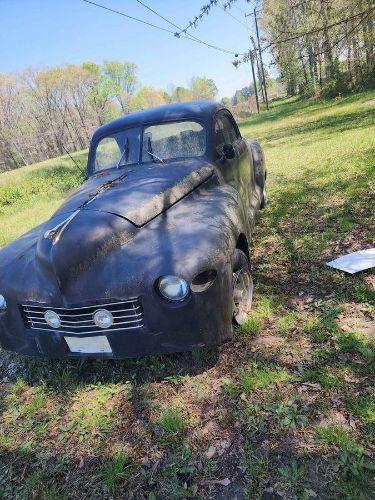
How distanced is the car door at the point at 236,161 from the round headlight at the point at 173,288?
1672mm

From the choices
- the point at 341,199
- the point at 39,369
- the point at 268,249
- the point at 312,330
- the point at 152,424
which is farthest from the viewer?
the point at 341,199

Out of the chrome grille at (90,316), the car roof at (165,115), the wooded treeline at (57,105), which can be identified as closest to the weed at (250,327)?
the chrome grille at (90,316)

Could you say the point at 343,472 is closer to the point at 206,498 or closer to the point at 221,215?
the point at 206,498

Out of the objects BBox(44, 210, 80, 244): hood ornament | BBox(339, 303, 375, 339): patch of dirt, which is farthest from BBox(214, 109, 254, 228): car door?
BBox(44, 210, 80, 244): hood ornament

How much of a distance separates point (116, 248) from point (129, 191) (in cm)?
74

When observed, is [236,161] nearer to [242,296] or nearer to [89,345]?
[242,296]

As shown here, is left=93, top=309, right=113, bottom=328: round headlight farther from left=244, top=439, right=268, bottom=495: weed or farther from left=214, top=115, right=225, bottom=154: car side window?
left=214, top=115, right=225, bottom=154: car side window

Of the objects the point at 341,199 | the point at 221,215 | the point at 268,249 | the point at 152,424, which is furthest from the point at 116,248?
the point at 341,199

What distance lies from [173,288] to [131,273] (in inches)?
12.4

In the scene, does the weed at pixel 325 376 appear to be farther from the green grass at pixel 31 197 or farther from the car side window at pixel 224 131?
the green grass at pixel 31 197

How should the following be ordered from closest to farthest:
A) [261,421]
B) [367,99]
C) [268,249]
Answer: [261,421] → [268,249] → [367,99]

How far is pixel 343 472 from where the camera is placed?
194 cm

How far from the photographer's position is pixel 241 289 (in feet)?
10.9

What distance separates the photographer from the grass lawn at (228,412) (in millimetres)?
2068
